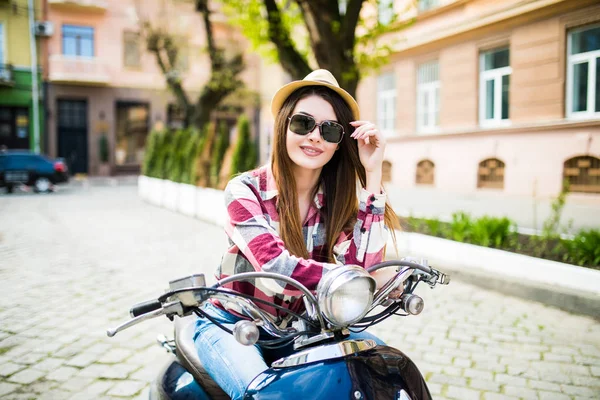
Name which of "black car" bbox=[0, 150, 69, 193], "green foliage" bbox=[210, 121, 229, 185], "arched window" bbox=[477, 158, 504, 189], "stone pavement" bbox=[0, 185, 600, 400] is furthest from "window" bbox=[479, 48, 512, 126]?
"black car" bbox=[0, 150, 69, 193]

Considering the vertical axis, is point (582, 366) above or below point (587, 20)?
below

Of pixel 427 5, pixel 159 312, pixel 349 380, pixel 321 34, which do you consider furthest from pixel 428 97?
pixel 159 312

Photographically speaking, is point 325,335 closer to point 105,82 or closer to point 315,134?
point 315,134

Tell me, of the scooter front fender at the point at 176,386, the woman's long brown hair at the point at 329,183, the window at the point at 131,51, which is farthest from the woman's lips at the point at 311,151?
the window at the point at 131,51

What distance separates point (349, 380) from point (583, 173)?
11106mm

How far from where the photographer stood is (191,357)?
197 centimetres

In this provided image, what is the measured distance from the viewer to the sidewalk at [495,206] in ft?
30.8

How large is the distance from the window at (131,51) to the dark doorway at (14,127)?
19.8ft

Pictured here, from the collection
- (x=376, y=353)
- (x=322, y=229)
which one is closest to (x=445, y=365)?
(x=322, y=229)

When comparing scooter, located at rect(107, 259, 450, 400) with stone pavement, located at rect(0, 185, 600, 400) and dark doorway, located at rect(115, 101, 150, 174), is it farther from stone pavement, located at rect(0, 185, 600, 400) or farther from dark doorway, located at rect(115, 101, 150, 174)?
dark doorway, located at rect(115, 101, 150, 174)

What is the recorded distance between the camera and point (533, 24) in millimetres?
11672

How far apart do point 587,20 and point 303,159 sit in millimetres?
10839

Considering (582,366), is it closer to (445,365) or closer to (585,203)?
(445,365)

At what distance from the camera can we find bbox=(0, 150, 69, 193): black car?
1861cm
